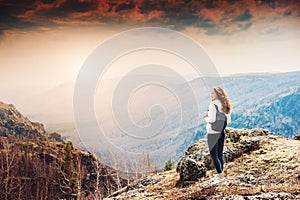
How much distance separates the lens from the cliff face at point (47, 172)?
36.6 meters

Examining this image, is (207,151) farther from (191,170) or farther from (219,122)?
(219,122)

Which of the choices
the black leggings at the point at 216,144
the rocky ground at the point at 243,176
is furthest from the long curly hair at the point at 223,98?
the rocky ground at the point at 243,176

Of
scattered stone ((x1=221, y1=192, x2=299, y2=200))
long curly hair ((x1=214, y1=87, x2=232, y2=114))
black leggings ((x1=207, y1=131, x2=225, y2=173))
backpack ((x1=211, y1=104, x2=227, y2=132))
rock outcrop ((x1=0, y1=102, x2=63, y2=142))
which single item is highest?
long curly hair ((x1=214, y1=87, x2=232, y2=114))

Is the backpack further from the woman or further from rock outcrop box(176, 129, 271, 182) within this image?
rock outcrop box(176, 129, 271, 182)

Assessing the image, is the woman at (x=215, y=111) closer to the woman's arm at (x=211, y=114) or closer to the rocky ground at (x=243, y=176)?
the woman's arm at (x=211, y=114)

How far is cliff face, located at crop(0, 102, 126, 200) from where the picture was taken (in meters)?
36.6

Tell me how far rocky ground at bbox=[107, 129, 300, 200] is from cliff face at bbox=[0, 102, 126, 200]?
24.2 m

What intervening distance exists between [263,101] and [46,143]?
8148 cm

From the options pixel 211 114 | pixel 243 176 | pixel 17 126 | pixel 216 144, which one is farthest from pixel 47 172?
pixel 211 114

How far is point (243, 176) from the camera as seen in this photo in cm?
793

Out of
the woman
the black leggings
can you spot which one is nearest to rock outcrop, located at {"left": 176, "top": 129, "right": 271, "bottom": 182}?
the black leggings

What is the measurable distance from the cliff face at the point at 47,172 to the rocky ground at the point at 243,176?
24.2m

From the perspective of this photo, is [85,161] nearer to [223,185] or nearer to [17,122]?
[17,122]

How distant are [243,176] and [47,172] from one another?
3948 cm
